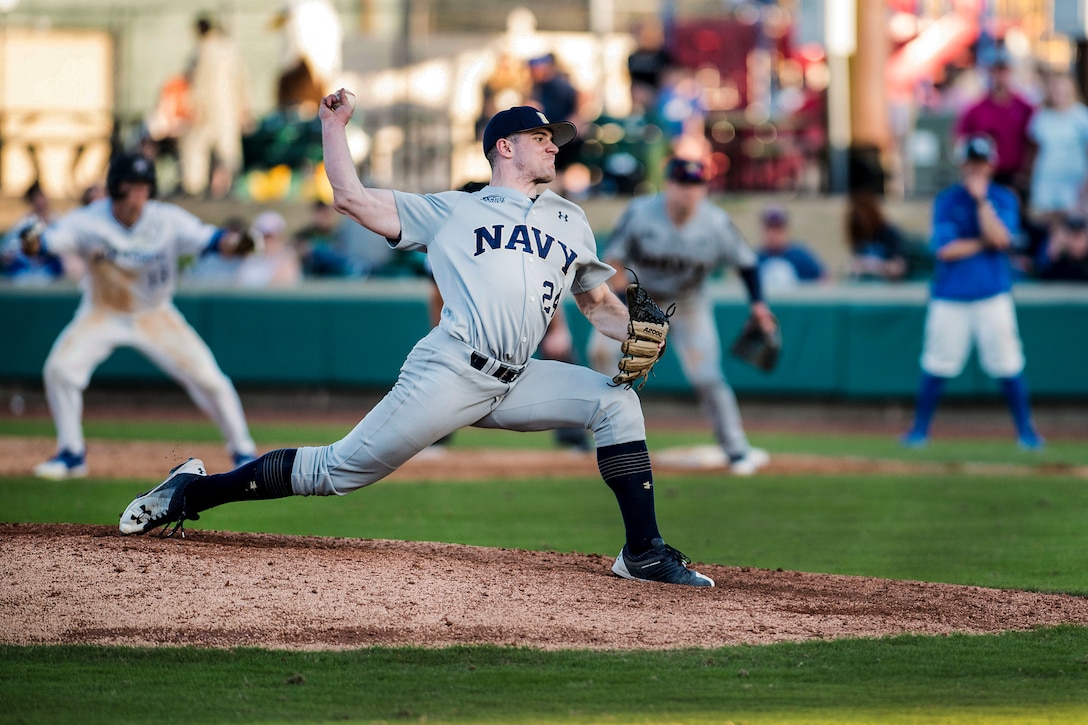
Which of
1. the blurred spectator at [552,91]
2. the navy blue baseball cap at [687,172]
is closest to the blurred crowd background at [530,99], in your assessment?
the blurred spectator at [552,91]

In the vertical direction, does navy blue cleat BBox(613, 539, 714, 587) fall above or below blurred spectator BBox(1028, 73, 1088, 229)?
below

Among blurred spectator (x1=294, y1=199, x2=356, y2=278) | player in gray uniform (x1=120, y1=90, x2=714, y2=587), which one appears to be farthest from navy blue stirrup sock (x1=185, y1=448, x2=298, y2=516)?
blurred spectator (x1=294, y1=199, x2=356, y2=278)

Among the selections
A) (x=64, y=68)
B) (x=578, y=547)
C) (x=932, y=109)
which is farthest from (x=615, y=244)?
(x=64, y=68)

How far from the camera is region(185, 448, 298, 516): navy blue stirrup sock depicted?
603 centimetres

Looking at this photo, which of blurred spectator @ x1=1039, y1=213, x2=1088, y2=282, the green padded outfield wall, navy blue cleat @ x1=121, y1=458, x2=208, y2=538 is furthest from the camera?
blurred spectator @ x1=1039, y1=213, x2=1088, y2=282

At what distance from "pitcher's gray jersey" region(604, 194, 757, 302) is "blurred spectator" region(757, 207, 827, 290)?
4.93 m

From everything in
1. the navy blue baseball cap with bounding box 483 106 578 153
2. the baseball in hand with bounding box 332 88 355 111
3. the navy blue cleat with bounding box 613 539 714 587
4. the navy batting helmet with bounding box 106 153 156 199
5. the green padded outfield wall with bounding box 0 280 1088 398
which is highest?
the baseball in hand with bounding box 332 88 355 111

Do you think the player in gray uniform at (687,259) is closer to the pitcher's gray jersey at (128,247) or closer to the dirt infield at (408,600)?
the pitcher's gray jersey at (128,247)

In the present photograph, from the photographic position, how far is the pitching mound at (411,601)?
204 inches

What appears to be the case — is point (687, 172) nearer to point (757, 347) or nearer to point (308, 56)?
point (757, 347)

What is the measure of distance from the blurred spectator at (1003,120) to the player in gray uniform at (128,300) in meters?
9.43

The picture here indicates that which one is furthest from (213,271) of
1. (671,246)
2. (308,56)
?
(671,246)

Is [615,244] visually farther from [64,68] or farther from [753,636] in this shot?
[64,68]

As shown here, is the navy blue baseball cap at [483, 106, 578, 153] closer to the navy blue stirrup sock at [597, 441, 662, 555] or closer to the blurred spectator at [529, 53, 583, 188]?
the navy blue stirrup sock at [597, 441, 662, 555]
